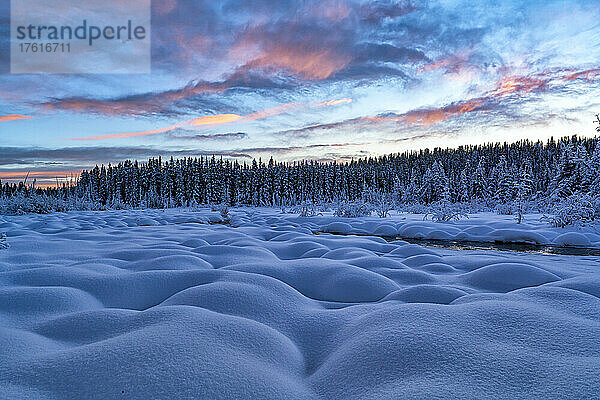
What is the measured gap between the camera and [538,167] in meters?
66.6

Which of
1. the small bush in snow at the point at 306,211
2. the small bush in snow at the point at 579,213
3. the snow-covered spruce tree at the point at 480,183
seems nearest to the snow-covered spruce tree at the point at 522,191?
the small bush in snow at the point at 579,213

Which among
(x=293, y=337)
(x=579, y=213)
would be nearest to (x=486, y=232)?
(x=579, y=213)

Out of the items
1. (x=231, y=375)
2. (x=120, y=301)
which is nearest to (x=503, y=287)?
(x=231, y=375)

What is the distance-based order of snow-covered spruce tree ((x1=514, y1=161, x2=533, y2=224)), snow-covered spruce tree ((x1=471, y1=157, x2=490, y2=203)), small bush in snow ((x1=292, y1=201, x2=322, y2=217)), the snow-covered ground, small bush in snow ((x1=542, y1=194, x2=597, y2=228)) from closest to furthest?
1. the snow-covered ground
2. small bush in snow ((x1=542, y1=194, x2=597, y2=228))
3. snow-covered spruce tree ((x1=514, y1=161, x2=533, y2=224))
4. small bush in snow ((x1=292, y1=201, x2=322, y2=217))
5. snow-covered spruce tree ((x1=471, y1=157, x2=490, y2=203))

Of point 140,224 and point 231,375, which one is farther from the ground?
point 231,375

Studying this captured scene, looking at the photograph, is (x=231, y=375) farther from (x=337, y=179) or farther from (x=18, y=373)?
(x=337, y=179)

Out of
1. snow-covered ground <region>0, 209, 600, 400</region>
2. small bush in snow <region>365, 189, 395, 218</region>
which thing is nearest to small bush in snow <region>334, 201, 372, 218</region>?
small bush in snow <region>365, 189, 395, 218</region>

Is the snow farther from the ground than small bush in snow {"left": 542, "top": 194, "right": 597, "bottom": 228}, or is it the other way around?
small bush in snow {"left": 542, "top": 194, "right": 597, "bottom": 228}

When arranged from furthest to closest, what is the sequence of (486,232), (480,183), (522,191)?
(480,183) < (522,191) < (486,232)

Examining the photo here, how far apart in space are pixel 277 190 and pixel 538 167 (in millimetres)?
53458

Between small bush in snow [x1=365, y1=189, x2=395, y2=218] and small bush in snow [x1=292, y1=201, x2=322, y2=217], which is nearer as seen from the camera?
small bush in snow [x1=292, y1=201, x2=322, y2=217]

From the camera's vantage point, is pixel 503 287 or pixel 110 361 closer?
pixel 110 361

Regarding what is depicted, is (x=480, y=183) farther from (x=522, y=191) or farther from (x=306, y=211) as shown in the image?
(x=306, y=211)

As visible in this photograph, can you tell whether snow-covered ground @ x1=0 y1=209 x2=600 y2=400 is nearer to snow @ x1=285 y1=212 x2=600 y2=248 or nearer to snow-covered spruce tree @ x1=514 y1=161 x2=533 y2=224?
snow @ x1=285 y1=212 x2=600 y2=248
